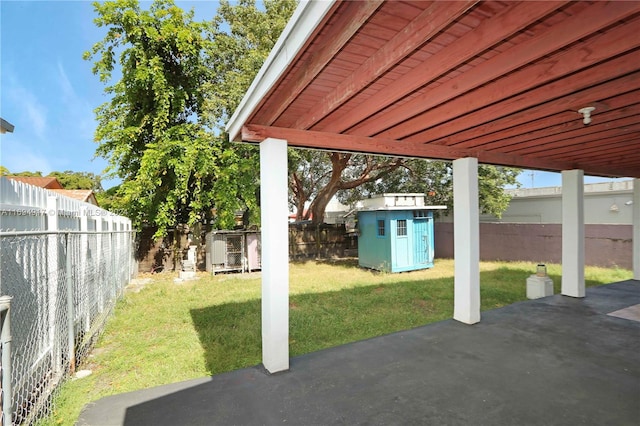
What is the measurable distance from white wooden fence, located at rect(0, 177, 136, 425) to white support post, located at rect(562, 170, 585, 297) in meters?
7.26

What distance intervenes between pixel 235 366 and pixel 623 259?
10.9 metres

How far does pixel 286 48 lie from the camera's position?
6.21 ft

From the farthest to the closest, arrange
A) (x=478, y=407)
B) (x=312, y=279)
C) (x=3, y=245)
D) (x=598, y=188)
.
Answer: (x=598, y=188)
(x=312, y=279)
(x=478, y=407)
(x=3, y=245)

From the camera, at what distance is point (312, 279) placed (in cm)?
841

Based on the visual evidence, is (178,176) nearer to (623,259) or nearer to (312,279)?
(312,279)

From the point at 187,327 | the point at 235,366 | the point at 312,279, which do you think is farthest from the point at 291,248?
the point at 235,366

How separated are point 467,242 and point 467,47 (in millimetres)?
3010

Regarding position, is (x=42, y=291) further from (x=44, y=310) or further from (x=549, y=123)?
(x=549, y=123)

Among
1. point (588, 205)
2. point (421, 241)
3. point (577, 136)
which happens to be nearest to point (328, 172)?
point (421, 241)

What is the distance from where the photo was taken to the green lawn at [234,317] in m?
3.25

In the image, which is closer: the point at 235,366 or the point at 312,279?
the point at 235,366

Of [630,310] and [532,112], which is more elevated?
[532,112]

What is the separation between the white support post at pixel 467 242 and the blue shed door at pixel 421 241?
520 cm

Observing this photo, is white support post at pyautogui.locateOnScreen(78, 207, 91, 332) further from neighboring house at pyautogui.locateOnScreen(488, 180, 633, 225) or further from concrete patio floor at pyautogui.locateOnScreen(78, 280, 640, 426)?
neighboring house at pyautogui.locateOnScreen(488, 180, 633, 225)
